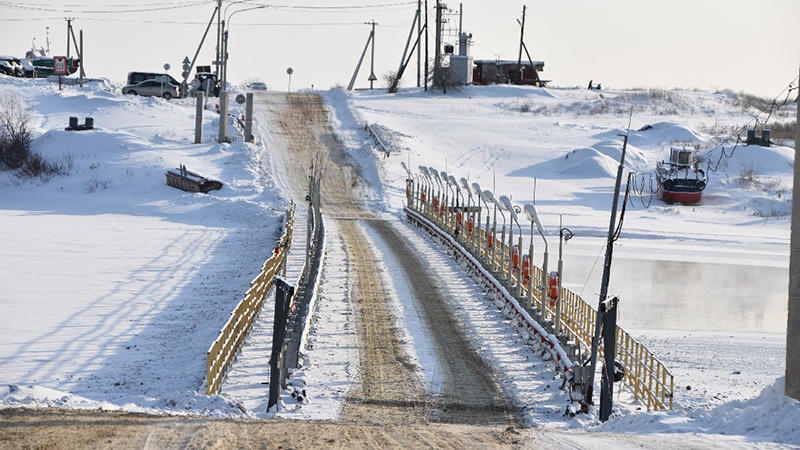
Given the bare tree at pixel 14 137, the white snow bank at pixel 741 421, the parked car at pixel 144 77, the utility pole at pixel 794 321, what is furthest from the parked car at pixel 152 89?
the utility pole at pixel 794 321

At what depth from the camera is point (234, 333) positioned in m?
15.5

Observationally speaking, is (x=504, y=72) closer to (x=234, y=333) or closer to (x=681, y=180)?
(x=681, y=180)

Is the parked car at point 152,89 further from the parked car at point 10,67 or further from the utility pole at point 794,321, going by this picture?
the utility pole at point 794,321

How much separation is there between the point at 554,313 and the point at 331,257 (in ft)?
32.1

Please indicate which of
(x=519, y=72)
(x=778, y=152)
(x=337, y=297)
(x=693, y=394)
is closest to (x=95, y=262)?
(x=337, y=297)

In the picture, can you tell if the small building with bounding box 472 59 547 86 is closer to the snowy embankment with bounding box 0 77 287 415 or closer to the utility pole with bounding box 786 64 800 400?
the snowy embankment with bounding box 0 77 287 415

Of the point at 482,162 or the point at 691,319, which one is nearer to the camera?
the point at 691,319

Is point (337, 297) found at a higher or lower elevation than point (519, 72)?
lower

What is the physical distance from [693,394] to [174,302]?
10880mm

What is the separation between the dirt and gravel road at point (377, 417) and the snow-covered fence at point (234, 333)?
5.64 feet

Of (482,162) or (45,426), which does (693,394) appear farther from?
(482,162)

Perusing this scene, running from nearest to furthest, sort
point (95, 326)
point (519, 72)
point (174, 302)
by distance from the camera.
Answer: point (95, 326) < point (174, 302) < point (519, 72)

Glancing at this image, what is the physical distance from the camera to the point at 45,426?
10250 millimetres

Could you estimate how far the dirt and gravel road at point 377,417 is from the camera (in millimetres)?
10023
